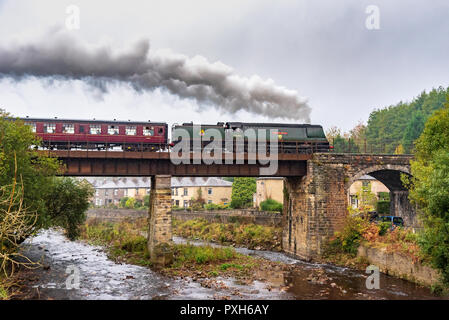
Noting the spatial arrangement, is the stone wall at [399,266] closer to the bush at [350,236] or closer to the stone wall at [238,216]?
the bush at [350,236]

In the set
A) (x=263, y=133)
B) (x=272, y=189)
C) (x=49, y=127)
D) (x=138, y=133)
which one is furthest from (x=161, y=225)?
(x=272, y=189)

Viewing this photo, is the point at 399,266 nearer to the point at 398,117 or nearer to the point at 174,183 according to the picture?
the point at 174,183

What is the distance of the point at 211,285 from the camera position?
770 inches

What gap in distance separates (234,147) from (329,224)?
10.7m

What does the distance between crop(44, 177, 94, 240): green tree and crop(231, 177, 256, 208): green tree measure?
29.3 m

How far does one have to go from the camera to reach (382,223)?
84.0 ft

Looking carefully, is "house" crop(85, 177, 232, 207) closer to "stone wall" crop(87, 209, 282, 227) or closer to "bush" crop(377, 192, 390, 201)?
"stone wall" crop(87, 209, 282, 227)

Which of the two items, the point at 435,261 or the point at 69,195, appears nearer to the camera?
the point at 435,261

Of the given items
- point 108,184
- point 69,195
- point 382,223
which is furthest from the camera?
point 108,184

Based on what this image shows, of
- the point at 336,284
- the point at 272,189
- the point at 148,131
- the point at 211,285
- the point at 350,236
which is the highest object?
the point at 148,131

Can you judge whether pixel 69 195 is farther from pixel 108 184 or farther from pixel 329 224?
pixel 108 184

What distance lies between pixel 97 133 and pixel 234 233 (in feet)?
58.7

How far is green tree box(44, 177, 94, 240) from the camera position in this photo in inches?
1058
